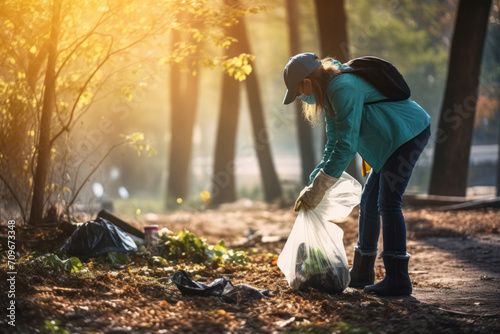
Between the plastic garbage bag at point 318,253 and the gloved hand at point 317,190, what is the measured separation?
13 centimetres

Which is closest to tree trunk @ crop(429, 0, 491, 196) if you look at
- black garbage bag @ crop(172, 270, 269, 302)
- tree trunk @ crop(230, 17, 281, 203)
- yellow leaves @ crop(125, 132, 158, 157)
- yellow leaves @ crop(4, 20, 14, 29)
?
yellow leaves @ crop(125, 132, 158, 157)

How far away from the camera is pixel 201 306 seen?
4023mm

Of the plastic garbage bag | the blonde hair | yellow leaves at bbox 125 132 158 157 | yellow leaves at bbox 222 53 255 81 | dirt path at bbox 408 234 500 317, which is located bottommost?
dirt path at bbox 408 234 500 317

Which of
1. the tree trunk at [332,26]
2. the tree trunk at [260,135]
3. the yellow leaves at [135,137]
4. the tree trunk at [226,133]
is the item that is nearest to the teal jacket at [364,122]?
the yellow leaves at [135,137]

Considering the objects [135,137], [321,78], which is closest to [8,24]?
[135,137]

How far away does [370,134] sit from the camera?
4418mm

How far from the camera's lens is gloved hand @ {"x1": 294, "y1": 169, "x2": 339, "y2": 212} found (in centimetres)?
437

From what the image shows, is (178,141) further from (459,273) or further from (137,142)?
(459,273)

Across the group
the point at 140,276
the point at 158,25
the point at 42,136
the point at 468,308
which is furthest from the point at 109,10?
the point at 468,308

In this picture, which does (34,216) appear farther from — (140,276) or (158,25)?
(158,25)

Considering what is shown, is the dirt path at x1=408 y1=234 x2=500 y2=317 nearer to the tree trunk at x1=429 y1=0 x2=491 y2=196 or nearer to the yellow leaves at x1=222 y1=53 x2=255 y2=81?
the yellow leaves at x1=222 y1=53 x2=255 y2=81

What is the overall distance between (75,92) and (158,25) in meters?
1.38

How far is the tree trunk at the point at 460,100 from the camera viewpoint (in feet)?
34.4

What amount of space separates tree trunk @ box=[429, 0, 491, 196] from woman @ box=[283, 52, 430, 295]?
6538mm
